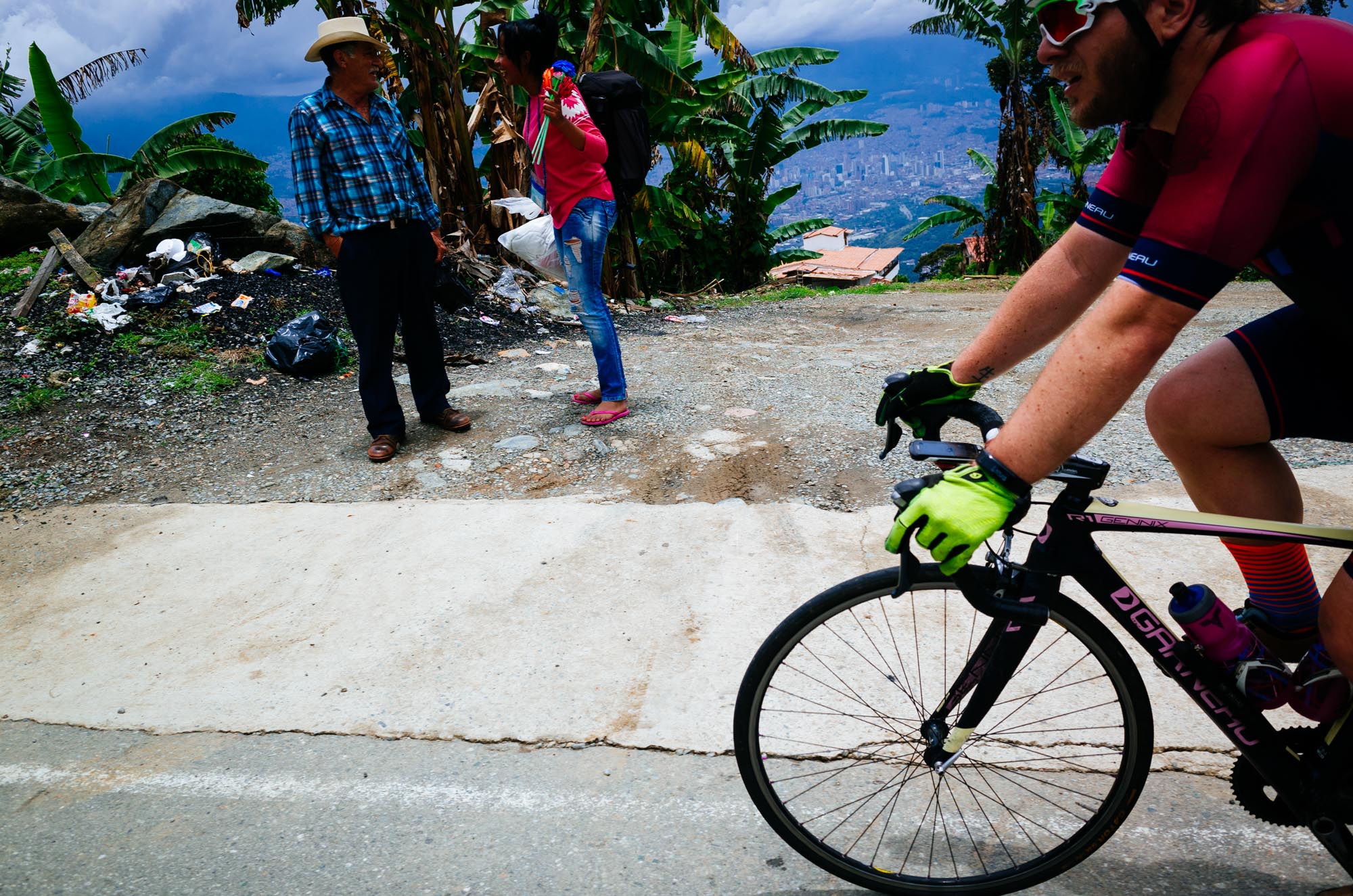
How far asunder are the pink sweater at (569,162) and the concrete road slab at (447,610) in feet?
6.10

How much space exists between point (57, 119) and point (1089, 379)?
630 inches

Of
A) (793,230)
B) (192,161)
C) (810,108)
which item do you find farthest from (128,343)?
(793,230)

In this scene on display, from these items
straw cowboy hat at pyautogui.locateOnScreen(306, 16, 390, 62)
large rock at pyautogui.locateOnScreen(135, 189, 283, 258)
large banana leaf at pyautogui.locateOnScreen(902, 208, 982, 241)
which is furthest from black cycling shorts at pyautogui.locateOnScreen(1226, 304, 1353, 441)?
large banana leaf at pyautogui.locateOnScreen(902, 208, 982, 241)

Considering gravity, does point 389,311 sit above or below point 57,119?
below

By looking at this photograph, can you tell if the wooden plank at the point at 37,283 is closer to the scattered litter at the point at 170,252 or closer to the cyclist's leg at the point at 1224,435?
the scattered litter at the point at 170,252

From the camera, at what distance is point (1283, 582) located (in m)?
1.83

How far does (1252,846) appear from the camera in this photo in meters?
1.94

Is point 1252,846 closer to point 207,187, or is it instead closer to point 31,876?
point 31,876

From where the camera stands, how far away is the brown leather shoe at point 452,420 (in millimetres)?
5105

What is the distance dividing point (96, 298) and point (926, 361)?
294 inches

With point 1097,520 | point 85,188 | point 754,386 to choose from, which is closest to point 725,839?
point 1097,520

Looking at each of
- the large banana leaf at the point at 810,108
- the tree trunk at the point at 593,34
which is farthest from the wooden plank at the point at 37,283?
the large banana leaf at the point at 810,108

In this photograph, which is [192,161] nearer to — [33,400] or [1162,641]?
[33,400]

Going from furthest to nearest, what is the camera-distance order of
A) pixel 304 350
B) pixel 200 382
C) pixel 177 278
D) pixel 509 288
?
pixel 509 288 → pixel 177 278 → pixel 304 350 → pixel 200 382
